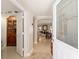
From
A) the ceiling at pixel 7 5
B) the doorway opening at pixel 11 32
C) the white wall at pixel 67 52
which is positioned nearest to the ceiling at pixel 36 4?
the ceiling at pixel 7 5

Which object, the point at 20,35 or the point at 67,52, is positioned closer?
the point at 67,52

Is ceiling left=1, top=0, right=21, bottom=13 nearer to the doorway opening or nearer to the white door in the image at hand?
the white door

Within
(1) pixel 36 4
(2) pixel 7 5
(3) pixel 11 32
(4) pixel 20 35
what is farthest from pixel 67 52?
(3) pixel 11 32

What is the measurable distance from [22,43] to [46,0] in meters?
2.69

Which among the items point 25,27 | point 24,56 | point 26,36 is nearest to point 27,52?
point 24,56

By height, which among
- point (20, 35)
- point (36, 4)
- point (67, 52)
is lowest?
point (67, 52)

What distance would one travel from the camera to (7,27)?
333 inches

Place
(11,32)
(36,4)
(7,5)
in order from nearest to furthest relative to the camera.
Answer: (36,4) → (7,5) → (11,32)

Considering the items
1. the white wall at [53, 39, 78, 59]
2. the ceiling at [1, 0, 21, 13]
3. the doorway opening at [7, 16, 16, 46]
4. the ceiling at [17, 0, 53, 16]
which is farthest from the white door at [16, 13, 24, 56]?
the white wall at [53, 39, 78, 59]

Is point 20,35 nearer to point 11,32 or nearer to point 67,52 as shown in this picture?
point 11,32

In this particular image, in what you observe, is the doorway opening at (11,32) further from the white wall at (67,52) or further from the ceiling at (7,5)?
the white wall at (67,52)

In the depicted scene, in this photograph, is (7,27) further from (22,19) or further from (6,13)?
(22,19)

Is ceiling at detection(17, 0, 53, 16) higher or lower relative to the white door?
higher

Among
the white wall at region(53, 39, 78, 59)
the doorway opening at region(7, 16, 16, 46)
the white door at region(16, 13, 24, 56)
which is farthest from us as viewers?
the doorway opening at region(7, 16, 16, 46)
